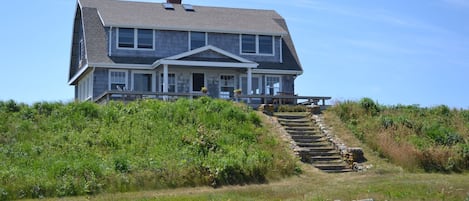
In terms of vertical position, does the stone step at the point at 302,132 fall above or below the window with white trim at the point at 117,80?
below

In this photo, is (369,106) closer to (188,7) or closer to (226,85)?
(226,85)

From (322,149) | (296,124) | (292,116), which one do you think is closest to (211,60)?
(292,116)

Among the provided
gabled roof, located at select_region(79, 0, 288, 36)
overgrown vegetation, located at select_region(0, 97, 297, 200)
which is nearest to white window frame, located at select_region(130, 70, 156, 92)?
gabled roof, located at select_region(79, 0, 288, 36)

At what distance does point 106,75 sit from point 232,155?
15960 millimetres

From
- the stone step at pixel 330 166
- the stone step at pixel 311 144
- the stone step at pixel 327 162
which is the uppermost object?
the stone step at pixel 311 144

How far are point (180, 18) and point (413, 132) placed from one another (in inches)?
708

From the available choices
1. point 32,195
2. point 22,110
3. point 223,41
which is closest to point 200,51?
point 223,41

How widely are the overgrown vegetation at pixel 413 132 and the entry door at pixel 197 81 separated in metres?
10.1

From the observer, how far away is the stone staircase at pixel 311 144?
85.9 feet

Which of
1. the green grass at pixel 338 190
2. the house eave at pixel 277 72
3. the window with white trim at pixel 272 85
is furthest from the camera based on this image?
the window with white trim at pixel 272 85

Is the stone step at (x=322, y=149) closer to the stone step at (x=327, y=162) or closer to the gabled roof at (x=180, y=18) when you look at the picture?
the stone step at (x=327, y=162)

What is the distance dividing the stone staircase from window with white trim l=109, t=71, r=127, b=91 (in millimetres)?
10717

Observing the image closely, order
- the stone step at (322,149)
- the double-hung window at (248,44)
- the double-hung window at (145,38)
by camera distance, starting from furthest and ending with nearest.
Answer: the double-hung window at (248,44)
the double-hung window at (145,38)
the stone step at (322,149)

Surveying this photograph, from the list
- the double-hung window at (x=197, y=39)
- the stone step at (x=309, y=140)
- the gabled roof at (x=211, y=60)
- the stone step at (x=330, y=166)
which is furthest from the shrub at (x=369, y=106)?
the double-hung window at (x=197, y=39)
